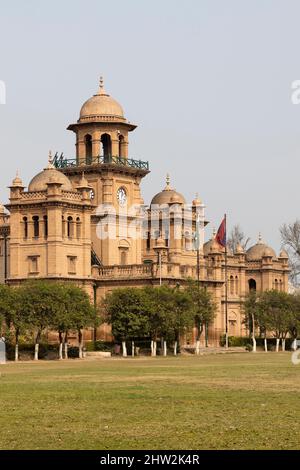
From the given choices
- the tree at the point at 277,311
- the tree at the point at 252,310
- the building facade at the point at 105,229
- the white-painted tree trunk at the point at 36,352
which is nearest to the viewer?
the white-painted tree trunk at the point at 36,352

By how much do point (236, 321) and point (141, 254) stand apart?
18210mm

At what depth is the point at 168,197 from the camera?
121812 millimetres

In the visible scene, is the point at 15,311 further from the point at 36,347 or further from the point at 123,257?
the point at 123,257

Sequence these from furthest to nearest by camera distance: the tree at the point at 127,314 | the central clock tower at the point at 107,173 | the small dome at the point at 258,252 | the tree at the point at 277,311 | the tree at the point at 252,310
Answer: the small dome at the point at 258,252 → the tree at the point at 252,310 → the tree at the point at 277,311 → the central clock tower at the point at 107,173 → the tree at the point at 127,314

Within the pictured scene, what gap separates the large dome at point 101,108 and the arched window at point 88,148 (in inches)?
75.1

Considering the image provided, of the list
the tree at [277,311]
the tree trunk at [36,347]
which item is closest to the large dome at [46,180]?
the tree trunk at [36,347]

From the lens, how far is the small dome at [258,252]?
14162 centimetres

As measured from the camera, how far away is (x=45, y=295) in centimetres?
8906

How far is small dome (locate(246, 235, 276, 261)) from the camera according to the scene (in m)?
142

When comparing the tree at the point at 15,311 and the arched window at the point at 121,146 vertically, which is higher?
the arched window at the point at 121,146

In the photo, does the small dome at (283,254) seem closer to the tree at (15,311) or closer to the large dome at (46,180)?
the large dome at (46,180)

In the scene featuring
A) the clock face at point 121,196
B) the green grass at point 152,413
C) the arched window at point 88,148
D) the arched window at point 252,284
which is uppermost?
the arched window at point 88,148

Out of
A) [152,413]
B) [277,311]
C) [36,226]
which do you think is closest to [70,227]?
[36,226]
